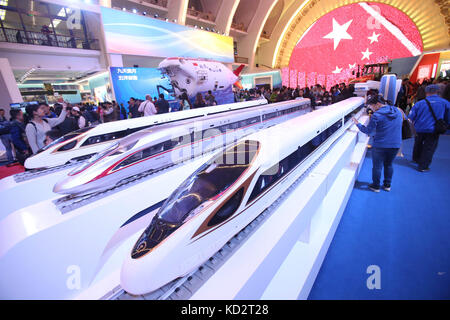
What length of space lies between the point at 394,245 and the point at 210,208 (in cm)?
266

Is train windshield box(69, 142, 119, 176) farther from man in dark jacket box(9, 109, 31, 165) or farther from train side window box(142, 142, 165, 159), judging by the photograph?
man in dark jacket box(9, 109, 31, 165)

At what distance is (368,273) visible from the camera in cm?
234

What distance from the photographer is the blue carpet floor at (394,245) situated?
2.17 m

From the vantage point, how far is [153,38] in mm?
11773

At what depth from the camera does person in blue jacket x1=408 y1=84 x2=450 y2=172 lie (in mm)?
4082

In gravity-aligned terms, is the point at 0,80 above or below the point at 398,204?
above

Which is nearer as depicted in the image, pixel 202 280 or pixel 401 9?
pixel 202 280

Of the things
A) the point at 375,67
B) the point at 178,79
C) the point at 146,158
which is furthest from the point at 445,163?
the point at 375,67

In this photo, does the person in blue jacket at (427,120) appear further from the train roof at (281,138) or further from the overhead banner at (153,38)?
the overhead banner at (153,38)

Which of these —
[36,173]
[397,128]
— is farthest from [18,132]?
[397,128]

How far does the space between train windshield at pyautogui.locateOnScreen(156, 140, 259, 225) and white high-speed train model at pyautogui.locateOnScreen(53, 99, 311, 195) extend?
189 cm

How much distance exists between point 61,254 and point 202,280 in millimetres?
1950

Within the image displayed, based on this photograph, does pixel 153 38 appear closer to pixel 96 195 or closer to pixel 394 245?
pixel 96 195
